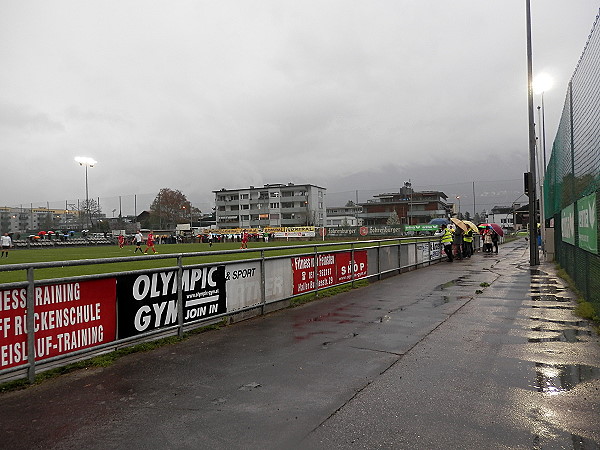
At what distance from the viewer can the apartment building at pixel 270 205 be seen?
107 metres

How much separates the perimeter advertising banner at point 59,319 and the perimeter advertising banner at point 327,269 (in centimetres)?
456

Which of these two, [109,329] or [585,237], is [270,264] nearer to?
[109,329]

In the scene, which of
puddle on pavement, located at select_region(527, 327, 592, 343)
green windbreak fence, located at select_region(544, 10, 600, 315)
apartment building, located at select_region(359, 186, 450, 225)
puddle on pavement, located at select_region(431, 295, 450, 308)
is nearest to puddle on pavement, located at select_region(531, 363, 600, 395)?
puddle on pavement, located at select_region(527, 327, 592, 343)

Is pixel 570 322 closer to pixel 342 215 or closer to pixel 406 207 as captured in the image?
pixel 406 207

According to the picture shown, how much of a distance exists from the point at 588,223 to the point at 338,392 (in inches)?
245

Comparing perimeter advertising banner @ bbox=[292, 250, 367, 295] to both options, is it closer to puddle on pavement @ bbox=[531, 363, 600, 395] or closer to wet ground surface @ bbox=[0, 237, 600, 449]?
wet ground surface @ bbox=[0, 237, 600, 449]

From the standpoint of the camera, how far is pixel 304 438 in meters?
3.32

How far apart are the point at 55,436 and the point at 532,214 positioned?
63.5 ft

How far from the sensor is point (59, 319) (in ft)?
15.9

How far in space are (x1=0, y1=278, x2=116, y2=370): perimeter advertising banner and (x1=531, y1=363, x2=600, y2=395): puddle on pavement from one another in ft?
16.1

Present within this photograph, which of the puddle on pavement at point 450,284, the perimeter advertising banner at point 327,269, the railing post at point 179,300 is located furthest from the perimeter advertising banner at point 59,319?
the puddle on pavement at point 450,284

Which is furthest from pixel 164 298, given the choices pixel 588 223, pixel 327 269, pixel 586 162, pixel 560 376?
pixel 586 162

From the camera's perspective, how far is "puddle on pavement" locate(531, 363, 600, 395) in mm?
4340

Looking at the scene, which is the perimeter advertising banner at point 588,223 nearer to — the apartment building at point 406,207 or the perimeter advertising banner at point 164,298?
the perimeter advertising banner at point 164,298
